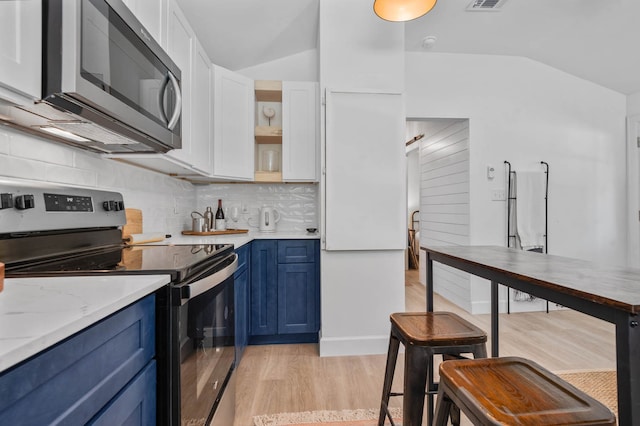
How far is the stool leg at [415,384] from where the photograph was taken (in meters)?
1.17

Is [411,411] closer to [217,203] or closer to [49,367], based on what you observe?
[49,367]

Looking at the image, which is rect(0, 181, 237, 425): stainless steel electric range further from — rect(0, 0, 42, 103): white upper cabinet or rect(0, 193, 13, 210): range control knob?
rect(0, 0, 42, 103): white upper cabinet

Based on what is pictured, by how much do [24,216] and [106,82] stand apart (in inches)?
21.1

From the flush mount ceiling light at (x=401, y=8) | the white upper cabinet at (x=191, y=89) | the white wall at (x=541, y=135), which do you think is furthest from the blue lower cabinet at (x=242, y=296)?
the white wall at (x=541, y=135)

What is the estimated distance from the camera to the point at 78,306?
0.65m

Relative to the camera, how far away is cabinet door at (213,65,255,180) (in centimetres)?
274

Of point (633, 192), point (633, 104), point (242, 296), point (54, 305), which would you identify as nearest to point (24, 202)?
point (54, 305)

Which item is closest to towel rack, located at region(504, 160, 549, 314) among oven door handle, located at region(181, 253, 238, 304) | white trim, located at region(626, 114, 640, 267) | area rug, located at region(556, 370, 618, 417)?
white trim, located at region(626, 114, 640, 267)

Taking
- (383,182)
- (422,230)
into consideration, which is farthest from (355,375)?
(422,230)

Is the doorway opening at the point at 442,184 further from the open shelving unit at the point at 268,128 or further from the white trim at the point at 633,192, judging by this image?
the white trim at the point at 633,192

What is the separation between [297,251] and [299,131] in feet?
3.76

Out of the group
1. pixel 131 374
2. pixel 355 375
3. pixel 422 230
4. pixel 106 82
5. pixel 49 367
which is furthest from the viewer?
pixel 422 230

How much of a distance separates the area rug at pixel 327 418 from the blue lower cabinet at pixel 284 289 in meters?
0.90

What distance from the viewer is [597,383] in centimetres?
211
